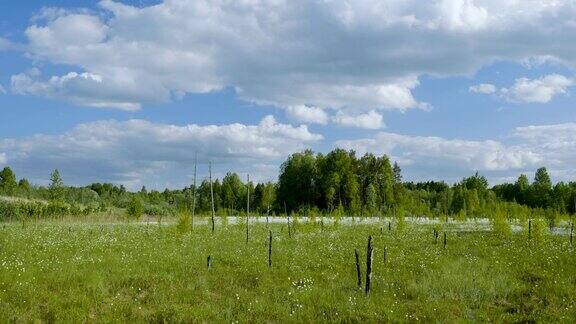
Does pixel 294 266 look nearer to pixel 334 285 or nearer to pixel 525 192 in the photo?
pixel 334 285

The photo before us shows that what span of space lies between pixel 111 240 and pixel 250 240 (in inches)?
334

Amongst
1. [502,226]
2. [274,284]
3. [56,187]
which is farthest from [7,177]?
[274,284]

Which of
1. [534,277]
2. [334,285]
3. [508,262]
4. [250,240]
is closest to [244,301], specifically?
[334,285]

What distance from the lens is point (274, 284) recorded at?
62.9ft

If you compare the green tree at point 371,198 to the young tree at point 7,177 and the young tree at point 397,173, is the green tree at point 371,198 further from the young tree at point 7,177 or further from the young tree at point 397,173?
the young tree at point 7,177

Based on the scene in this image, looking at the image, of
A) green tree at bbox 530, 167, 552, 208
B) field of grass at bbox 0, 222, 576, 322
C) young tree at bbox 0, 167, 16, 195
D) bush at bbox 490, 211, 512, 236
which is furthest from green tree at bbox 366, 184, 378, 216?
young tree at bbox 0, 167, 16, 195

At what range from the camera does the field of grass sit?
1562cm

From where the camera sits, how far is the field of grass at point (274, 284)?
15.6 meters

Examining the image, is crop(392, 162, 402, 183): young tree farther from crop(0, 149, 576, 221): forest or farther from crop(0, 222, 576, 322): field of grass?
crop(0, 222, 576, 322): field of grass

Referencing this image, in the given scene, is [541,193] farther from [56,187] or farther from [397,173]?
[56,187]

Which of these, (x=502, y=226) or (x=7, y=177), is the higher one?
(x=7, y=177)

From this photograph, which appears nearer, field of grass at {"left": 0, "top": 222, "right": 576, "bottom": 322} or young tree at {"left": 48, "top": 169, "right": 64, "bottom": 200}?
field of grass at {"left": 0, "top": 222, "right": 576, "bottom": 322}

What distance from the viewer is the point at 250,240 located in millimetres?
33031

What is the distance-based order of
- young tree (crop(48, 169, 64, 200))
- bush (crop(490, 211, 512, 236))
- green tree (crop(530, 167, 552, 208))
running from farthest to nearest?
green tree (crop(530, 167, 552, 208)), young tree (crop(48, 169, 64, 200)), bush (crop(490, 211, 512, 236))
